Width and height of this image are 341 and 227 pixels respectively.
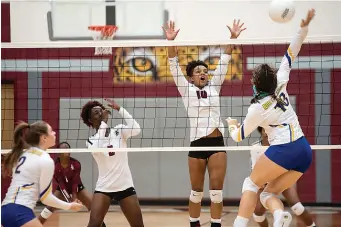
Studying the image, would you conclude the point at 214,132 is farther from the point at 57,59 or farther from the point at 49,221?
the point at 57,59

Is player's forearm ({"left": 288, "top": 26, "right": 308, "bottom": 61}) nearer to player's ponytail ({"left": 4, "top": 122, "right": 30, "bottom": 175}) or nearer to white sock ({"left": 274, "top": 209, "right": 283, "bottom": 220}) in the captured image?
white sock ({"left": 274, "top": 209, "right": 283, "bottom": 220})

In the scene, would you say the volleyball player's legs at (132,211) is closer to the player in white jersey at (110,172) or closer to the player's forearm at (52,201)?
the player in white jersey at (110,172)

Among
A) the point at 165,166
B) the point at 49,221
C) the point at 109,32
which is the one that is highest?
the point at 109,32

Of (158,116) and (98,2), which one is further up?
(98,2)

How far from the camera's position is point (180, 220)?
1057 cm

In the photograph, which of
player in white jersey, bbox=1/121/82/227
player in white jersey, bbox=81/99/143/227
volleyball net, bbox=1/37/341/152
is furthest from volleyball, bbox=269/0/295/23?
volleyball net, bbox=1/37/341/152

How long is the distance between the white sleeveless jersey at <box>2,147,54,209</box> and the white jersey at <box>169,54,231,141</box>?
7.59 feet

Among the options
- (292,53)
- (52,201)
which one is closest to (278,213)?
(292,53)

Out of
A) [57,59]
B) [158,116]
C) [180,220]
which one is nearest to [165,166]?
[158,116]

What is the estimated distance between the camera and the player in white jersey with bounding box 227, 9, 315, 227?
19.1ft

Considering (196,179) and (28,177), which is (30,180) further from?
(196,179)

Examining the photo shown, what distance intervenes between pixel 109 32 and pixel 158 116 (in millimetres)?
2388

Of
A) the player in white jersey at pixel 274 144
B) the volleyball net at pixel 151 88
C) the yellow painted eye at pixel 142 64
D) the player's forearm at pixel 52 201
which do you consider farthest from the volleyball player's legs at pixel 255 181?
the yellow painted eye at pixel 142 64

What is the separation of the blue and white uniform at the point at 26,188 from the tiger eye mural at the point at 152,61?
6703mm
